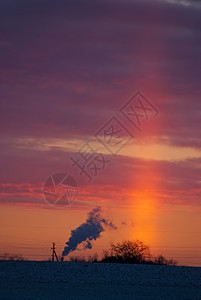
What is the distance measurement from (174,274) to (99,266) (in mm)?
3907

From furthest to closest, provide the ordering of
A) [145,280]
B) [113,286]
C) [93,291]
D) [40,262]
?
[40,262] → [145,280] → [113,286] → [93,291]

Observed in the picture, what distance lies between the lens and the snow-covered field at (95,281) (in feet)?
68.6

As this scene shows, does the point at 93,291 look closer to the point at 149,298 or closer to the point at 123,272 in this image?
the point at 149,298

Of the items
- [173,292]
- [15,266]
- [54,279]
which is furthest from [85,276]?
[173,292]

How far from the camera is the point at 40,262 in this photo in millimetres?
Answer: 27844

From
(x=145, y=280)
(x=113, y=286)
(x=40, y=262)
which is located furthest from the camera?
(x=40, y=262)

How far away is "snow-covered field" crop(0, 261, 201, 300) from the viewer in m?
20.9

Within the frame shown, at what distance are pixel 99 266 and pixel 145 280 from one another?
10.4 feet

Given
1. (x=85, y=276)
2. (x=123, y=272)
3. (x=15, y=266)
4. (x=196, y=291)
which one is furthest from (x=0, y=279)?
(x=196, y=291)

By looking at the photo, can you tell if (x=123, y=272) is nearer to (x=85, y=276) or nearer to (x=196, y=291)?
(x=85, y=276)

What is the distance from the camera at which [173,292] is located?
22.5 m

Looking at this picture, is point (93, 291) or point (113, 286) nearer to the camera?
point (93, 291)

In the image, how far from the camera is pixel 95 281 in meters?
25.4

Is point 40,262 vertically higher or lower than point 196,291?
higher
